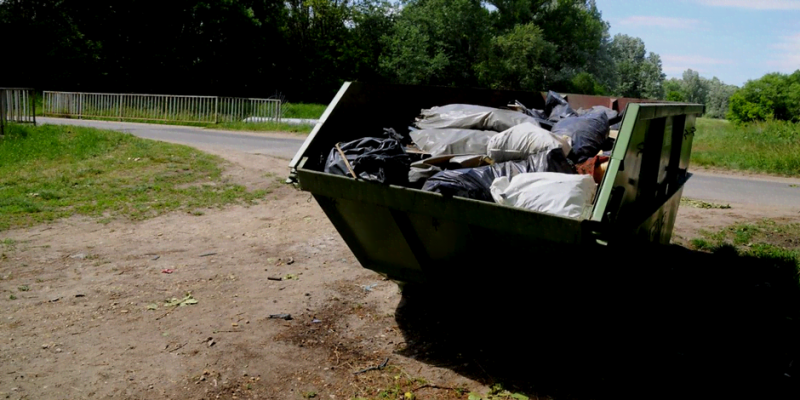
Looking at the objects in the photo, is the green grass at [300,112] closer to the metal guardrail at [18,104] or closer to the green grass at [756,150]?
the metal guardrail at [18,104]

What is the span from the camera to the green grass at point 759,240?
698 centimetres

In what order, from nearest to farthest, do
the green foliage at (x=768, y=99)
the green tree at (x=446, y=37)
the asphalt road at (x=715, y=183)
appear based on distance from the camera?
the asphalt road at (x=715, y=183)
the green foliage at (x=768, y=99)
the green tree at (x=446, y=37)

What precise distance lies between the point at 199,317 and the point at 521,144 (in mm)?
2516

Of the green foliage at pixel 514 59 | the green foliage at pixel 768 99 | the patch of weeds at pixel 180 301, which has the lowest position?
the patch of weeds at pixel 180 301

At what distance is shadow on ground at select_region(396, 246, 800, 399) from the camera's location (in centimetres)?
378

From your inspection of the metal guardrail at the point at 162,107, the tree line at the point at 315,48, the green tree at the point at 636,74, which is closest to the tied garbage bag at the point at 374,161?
the metal guardrail at the point at 162,107

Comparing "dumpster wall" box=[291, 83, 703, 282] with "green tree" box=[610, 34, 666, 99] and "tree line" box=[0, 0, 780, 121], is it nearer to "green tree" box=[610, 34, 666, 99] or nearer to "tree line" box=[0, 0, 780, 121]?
"tree line" box=[0, 0, 780, 121]

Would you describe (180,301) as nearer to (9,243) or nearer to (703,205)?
(9,243)

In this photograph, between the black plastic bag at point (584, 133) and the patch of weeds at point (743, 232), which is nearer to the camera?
the black plastic bag at point (584, 133)

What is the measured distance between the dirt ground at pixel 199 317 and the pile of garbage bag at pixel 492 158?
1.15m

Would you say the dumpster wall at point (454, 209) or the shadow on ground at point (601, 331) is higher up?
the dumpster wall at point (454, 209)

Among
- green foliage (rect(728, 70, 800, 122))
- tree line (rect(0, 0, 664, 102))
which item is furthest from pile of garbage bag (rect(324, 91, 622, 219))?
tree line (rect(0, 0, 664, 102))

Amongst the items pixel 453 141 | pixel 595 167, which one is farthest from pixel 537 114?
pixel 595 167

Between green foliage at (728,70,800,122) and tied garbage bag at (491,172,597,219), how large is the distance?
28.4 metres
